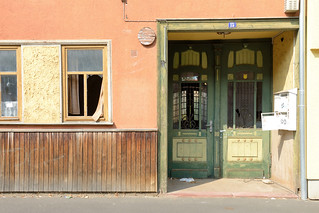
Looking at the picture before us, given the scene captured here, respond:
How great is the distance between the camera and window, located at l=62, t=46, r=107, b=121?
19.3ft

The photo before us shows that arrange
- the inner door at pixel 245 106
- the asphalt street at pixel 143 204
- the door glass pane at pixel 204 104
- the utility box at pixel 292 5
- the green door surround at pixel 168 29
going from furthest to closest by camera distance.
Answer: the door glass pane at pixel 204 104 < the inner door at pixel 245 106 < the green door surround at pixel 168 29 < the utility box at pixel 292 5 < the asphalt street at pixel 143 204

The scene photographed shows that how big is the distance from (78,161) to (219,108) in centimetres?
335

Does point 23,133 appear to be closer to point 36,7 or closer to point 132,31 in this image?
point 36,7

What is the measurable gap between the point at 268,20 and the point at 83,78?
3.72m

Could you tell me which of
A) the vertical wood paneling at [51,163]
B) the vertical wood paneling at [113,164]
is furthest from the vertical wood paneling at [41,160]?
the vertical wood paneling at [113,164]

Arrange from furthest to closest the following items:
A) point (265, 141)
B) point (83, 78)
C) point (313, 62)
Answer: point (265, 141), point (83, 78), point (313, 62)

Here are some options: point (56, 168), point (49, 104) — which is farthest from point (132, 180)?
point (49, 104)

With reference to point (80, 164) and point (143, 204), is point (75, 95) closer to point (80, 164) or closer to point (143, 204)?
point (80, 164)

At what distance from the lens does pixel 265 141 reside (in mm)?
6934

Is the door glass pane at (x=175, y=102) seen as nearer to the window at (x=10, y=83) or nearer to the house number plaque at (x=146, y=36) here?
Answer: the house number plaque at (x=146, y=36)

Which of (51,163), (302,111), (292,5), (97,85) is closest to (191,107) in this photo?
(97,85)

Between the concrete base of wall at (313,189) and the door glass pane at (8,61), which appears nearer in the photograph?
the concrete base of wall at (313,189)

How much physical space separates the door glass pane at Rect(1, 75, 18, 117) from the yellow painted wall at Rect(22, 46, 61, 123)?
0.85 ft

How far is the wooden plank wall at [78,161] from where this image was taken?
5.82 meters
